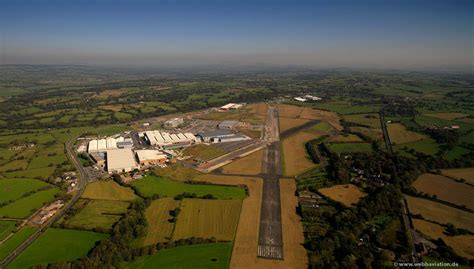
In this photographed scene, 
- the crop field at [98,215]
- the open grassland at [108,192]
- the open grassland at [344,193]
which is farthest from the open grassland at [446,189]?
the open grassland at [108,192]

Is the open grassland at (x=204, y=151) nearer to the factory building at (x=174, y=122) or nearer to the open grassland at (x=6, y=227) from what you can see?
the factory building at (x=174, y=122)

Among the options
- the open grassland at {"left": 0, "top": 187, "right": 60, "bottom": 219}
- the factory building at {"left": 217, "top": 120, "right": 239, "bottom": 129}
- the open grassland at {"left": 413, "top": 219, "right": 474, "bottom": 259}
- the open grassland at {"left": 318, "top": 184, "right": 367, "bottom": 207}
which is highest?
the factory building at {"left": 217, "top": 120, "right": 239, "bottom": 129}

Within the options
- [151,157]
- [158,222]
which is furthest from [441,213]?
[151,157]

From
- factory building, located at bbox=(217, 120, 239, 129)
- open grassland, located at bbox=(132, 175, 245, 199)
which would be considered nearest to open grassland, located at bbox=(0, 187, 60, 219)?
open grassland, located at bbox=(132, 175, 245, 199)

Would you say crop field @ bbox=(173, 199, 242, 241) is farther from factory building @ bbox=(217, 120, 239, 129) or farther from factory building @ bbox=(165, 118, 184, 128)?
factory building @ bbox=(165, 118, 184, 128)

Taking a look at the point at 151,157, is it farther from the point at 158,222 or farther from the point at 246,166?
the point at 158,222

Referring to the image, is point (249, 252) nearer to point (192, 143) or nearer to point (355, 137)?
point (192, 143)

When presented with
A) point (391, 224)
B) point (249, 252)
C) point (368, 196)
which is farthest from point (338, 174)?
point (249, 252)
